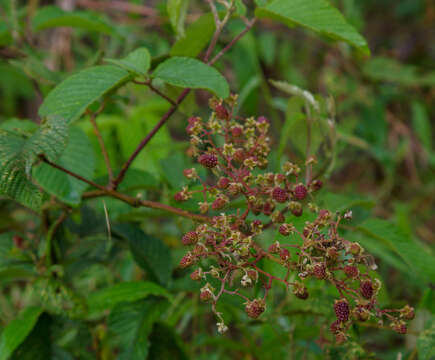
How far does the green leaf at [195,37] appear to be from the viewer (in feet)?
2.65

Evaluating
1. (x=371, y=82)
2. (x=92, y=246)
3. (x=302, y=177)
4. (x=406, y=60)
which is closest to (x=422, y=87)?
(x=371, y=82)

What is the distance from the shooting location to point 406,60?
2604 mm

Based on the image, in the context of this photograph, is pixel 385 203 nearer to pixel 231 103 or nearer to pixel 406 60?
pixel 406 60

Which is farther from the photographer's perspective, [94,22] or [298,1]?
[94,22]

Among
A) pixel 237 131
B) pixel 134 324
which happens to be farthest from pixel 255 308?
pixel 134 324

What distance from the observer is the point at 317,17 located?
73 cm

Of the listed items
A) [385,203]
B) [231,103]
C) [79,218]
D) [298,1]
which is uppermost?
[298,1]

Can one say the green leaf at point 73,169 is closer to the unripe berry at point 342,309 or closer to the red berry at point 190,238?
the red berry at point 190,238

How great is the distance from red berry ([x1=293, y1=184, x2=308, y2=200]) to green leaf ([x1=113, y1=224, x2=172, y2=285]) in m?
0.37

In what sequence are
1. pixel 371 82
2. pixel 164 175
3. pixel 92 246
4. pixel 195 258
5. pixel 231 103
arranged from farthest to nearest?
1. pixel 371 82
2. pixel 164 175
3. pixel 92 246
4. pixel 231 103
5. pixel 195 258

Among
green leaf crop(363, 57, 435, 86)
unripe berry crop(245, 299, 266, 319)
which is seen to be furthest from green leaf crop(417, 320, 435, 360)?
green leaf crop(363, 57, 435, 86)

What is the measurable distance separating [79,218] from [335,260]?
2.07 ft

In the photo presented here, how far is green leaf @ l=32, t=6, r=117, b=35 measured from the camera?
1.04m

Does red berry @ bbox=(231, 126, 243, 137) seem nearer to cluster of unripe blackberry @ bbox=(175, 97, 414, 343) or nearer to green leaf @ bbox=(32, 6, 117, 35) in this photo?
cluster of unripe blackberry @ bbox=(175, 97, 414, 343)
